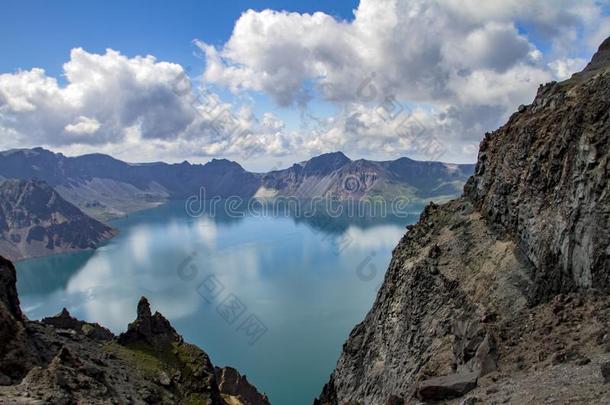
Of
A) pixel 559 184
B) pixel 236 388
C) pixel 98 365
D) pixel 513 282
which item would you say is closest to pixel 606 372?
pixel 513 282

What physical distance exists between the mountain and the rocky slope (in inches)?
917

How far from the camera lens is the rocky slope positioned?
120ft

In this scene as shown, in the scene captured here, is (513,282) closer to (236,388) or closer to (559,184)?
(559,184)

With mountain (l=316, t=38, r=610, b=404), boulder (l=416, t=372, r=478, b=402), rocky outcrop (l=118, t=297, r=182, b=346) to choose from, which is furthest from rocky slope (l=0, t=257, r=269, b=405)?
boulder (l=416, t=372, r=478, b=402)

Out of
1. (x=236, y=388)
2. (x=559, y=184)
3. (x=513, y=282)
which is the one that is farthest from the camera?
(x=236, y=388)

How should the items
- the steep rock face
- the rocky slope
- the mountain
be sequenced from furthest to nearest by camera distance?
the rocky slope, the steep rock face, the mountain

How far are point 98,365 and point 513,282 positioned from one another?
4807cm

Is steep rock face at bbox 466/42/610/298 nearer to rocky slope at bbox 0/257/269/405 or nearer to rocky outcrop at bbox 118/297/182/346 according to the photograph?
rocky slope at bbox 0/257/269/405

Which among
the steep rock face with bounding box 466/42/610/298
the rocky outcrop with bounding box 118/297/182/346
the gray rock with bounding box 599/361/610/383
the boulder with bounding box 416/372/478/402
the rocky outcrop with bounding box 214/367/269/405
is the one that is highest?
the steep rock face with bounding box 466/42/610/298

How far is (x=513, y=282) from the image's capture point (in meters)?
43.4

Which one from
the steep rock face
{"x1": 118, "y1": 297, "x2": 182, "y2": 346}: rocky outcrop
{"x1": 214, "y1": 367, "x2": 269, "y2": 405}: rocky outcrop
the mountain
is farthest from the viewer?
{"x1": 214, "y1": 367, "x2": 269, "y2": 405}: rocky outcrop

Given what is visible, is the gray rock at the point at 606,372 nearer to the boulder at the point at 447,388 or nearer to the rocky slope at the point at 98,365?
the boulder at the point at 447,388

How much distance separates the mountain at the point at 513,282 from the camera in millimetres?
28984

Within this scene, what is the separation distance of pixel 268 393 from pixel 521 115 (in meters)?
92.9
